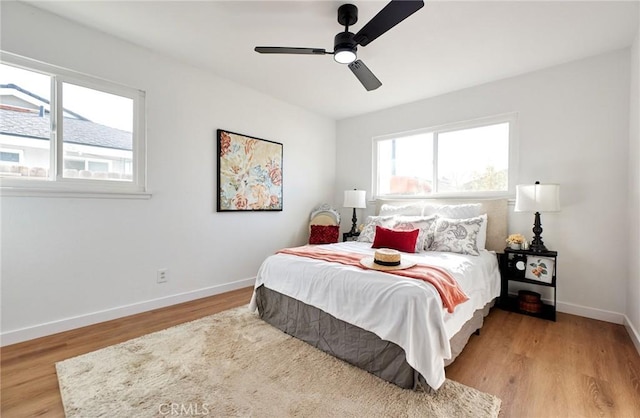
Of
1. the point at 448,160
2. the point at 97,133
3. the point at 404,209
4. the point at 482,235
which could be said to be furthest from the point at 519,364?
the point at 97,133

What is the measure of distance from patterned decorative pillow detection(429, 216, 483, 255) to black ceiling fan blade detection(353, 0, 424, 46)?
202 centimetres

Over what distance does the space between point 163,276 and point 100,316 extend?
1.96 ft

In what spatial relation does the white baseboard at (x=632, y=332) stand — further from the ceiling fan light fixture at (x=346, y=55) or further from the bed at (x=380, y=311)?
the ceiling fan light fixture at (x=346, y=55)

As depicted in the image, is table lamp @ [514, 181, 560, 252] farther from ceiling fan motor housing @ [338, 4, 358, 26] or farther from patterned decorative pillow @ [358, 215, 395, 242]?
ceiling fan motor housing @ [338, 4, 358, 26]

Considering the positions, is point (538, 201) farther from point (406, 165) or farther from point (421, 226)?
point (406, 165)

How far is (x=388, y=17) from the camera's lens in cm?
177

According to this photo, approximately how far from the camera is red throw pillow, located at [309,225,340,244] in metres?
4.20

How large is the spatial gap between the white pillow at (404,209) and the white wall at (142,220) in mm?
1480

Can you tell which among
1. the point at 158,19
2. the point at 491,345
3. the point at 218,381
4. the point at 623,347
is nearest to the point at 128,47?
the point at 158,19

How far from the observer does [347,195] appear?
14.0 ft

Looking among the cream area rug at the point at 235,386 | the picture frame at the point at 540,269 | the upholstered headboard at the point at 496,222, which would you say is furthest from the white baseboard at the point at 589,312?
the cream area rug at the point at 235,386

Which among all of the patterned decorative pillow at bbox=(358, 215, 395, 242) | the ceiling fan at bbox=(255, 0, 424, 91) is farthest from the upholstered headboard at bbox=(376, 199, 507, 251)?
the ceiling fan at bbox=(255, 0, 424, 91)

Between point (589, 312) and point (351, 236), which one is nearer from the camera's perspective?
→ point (589, 312)

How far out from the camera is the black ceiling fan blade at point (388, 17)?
1.62 meters
